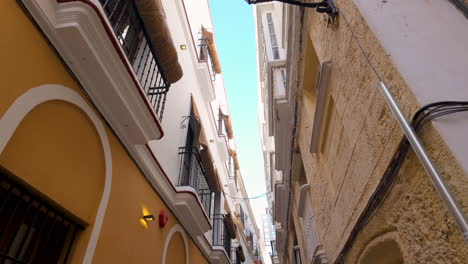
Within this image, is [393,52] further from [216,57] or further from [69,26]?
[216,57]

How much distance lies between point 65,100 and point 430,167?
9.97ft

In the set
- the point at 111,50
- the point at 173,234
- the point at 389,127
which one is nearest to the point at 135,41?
the point at 111,50

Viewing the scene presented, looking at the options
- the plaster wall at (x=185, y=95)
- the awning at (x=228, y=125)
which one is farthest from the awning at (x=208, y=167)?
the awning at (x=228, y=125)

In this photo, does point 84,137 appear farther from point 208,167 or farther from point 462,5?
point 208,167

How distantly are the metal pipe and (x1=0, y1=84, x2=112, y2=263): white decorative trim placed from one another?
2.78 m

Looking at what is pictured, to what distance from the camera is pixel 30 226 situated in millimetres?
2365

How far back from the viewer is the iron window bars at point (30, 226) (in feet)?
7.06

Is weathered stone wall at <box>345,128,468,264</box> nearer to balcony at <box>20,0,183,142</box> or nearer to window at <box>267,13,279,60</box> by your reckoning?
balcony at <box>20,0,183,142</box>

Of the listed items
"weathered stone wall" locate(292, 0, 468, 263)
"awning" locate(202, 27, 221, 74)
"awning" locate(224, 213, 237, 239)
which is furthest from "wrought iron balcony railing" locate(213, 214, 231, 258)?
"awning" locate(202, 27, 221, 74)

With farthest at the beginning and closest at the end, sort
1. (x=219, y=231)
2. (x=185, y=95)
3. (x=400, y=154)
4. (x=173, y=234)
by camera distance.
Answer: (x=219, y=231) < (x=185, y=95) < (x=173, y=234) < (x=400, y=154)

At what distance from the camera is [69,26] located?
8.71 feet

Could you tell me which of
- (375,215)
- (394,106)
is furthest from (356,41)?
(375,215)

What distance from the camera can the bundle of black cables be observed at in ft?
6.06

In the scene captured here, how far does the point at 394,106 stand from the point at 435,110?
301 mm
